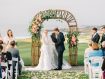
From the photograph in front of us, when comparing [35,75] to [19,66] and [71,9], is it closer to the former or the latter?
[19,66]

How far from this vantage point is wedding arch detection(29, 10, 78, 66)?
2338 centimetres

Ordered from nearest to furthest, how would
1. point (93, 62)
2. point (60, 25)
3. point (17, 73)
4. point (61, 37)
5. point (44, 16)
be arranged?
point (93, 62), point (17, 73), point (61, 37), point (44, 16), point (60, 25)

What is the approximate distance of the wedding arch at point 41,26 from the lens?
23375 millimetres

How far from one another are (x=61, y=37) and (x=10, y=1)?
710 cm

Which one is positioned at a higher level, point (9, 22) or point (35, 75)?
point (9, 22)

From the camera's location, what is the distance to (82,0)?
27891 millimetres

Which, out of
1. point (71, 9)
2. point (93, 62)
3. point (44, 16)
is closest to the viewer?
point (93, 62)

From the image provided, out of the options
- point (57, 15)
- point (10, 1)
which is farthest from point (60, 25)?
point (10, 1)

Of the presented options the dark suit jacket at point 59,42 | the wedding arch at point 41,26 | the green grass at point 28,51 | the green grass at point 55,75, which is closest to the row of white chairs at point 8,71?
the green grass at point 55,75

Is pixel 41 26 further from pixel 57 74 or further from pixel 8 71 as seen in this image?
pixel 8 71

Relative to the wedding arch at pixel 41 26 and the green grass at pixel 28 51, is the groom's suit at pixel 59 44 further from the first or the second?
the green grass at pixel 28 51

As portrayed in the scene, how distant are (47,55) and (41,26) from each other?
159cm

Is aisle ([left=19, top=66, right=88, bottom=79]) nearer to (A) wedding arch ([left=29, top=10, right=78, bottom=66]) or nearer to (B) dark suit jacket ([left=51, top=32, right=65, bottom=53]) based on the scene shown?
(B) dark suit jacket ([left=51, top=32, right=65, bottom=53])

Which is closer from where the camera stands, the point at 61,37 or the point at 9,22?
the point at 61,37
